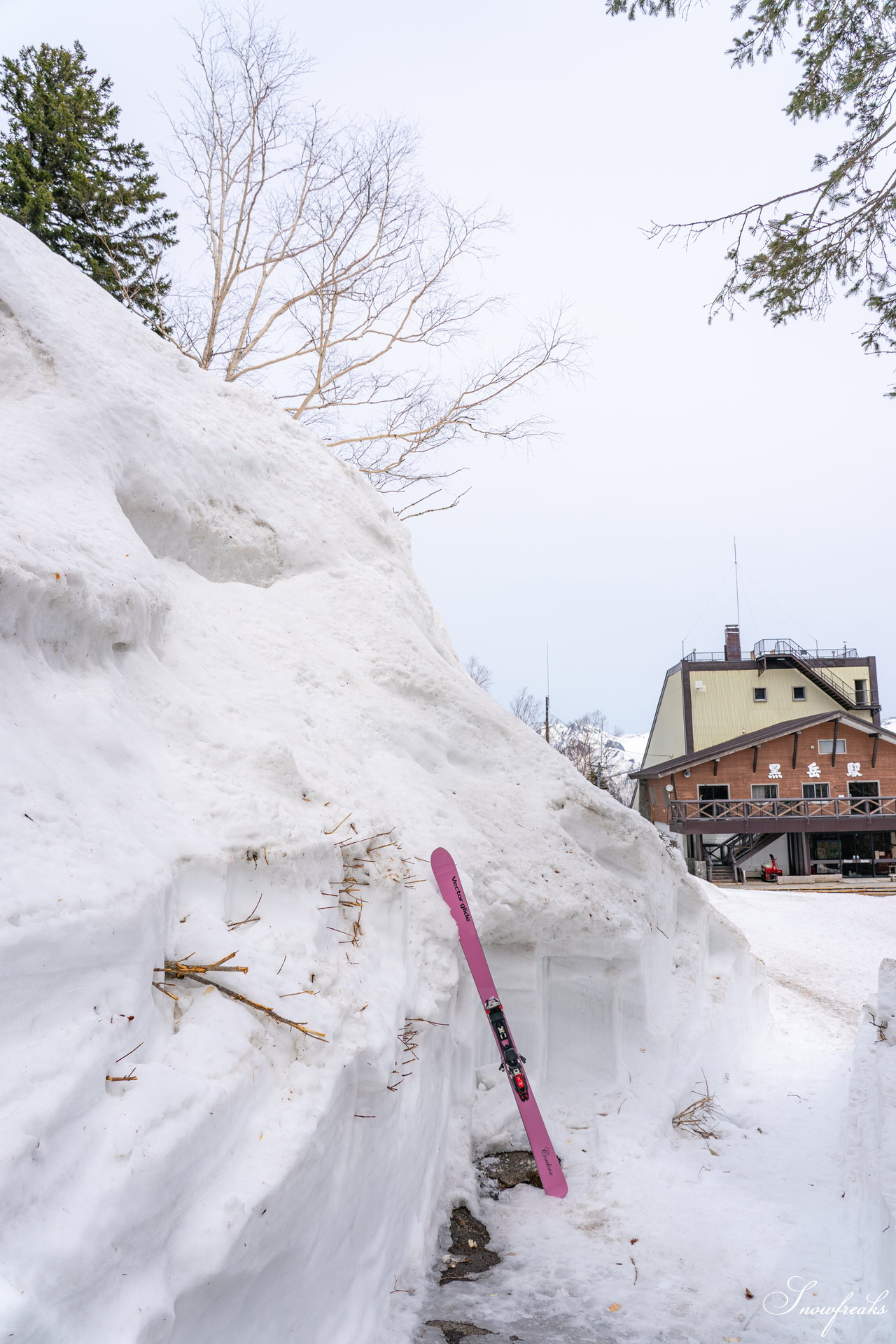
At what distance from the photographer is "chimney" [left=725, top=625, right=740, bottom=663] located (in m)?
31.7

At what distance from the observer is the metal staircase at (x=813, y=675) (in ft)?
95.9

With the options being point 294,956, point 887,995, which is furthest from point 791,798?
point 294,956

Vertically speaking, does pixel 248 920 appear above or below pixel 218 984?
above

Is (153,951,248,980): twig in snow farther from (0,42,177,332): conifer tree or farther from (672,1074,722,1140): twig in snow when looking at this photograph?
(0,42,177,332): conifer tree

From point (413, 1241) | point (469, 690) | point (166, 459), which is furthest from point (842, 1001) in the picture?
point (166, 459)

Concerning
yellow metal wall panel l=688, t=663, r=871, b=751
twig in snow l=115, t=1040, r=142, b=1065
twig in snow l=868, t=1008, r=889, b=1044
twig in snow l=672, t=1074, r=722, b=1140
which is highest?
yellow metal wall panel l=688, t=663, r=871, b=751

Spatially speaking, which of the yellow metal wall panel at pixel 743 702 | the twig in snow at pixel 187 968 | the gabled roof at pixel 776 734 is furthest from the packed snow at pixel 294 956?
the yellow metal wall panel at pixel 743 702

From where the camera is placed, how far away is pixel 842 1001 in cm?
1067

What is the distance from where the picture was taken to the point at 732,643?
3212 centimetres

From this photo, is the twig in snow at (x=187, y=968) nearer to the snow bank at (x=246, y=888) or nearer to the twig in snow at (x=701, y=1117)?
the snow bank at (x=246, y=888)

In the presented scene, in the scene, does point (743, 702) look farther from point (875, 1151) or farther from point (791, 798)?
point (875, 1151)

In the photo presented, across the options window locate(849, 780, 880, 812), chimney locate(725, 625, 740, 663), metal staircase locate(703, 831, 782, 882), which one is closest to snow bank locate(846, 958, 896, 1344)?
window locate(849, 780, 880, 812)

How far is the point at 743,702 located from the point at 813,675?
276cm

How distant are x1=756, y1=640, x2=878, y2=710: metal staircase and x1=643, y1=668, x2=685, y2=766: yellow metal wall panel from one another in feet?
10.8
